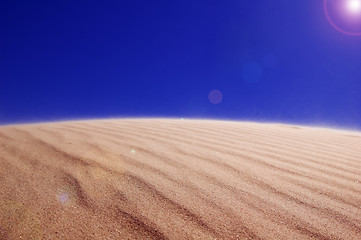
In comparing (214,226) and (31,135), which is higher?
(31,135)

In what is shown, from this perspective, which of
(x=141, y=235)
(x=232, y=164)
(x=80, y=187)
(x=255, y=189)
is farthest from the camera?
(x=232, y=164)

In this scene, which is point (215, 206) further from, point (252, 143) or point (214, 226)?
point (252, 143)

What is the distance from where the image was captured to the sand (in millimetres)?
961

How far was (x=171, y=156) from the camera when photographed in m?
1.92

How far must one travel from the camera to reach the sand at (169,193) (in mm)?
961

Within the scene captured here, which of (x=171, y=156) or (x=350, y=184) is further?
(x=171, y=156)

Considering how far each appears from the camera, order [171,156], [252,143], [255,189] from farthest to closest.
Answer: [252,143] < [171,156] < [255,189]

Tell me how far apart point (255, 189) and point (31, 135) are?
2.54 meters

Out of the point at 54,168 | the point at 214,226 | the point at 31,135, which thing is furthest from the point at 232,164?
the point at 31,135

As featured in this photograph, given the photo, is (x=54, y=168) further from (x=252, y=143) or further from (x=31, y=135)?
(x=252, y=143)

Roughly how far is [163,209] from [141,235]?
205 millimetres

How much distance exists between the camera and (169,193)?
1.25 meters

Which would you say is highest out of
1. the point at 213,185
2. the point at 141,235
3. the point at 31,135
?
the point at 31,135

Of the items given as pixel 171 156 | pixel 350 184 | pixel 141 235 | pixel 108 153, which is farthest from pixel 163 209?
pixel 350 184
